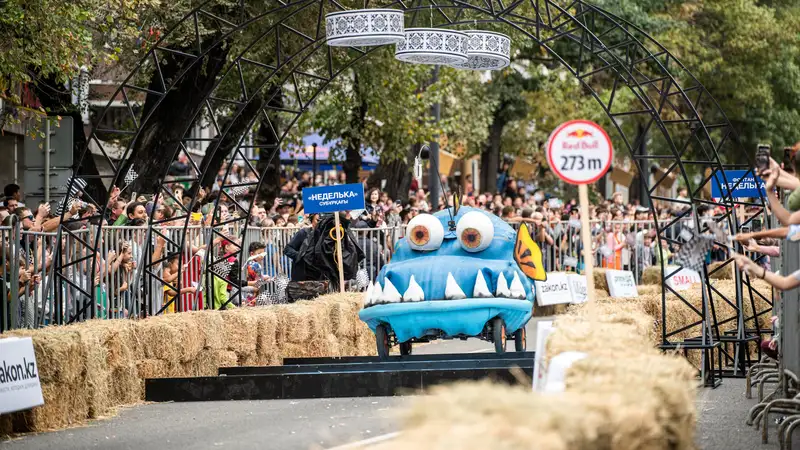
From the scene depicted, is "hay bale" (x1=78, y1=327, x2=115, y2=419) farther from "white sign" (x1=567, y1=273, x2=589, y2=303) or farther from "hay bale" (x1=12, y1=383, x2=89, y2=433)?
"white sign" (x1=567, y1=273, x2=589, y2=303)

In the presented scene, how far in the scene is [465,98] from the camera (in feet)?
140

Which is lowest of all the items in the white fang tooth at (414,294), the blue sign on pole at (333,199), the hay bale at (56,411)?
the hay bale at (56,411)

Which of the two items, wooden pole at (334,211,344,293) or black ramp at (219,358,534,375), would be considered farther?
wooden pole at (334,211,344,293)

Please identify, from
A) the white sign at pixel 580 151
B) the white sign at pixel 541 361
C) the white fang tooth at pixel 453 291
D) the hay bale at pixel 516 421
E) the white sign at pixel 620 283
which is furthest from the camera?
the white sign at pixel 620 283

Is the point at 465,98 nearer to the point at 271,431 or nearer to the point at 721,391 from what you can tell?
the point at 721,391

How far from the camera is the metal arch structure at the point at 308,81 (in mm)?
17641

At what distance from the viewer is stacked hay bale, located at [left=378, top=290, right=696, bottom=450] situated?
5.89 meters

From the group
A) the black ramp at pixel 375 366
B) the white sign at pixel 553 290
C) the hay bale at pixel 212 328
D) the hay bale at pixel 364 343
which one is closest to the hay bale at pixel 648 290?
the white sign at pixel 553 290

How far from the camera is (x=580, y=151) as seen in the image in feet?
36.8

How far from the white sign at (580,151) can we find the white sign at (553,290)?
16090 millimetres

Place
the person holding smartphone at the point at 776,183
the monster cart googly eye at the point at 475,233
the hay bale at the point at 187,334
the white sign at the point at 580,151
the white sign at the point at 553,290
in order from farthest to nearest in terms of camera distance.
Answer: the white sign at the point at 553,290 < the monster cart googly eye at the point at 475,233 < the hay bale at the point at 187,334 < the white sign at the point at 580,151 < the person holding smartphone at the point at 776,183

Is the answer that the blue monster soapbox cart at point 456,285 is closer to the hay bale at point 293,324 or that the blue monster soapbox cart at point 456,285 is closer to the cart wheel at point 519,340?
the cart wheel at point 519,340


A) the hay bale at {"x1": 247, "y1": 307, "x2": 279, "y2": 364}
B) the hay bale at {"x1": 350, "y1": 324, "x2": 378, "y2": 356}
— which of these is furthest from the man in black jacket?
the hay bale at {"x1": 247, "y1": 307, "x2": 279, "y2": 364}

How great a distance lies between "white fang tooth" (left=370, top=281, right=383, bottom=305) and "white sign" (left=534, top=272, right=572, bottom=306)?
10614 millimetres
